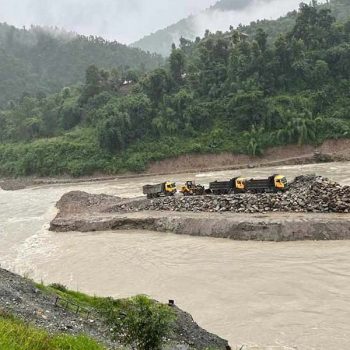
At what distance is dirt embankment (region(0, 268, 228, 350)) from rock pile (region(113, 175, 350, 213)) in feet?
42.9

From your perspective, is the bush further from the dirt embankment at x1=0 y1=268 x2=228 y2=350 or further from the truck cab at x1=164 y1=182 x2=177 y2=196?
the truck cab at x1=164 y1=182 x2=177 y2=196

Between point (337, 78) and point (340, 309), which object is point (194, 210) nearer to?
point (340, 309)

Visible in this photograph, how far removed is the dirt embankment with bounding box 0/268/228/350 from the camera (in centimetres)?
869

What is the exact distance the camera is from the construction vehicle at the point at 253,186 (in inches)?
1023

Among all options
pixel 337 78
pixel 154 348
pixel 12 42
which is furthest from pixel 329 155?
pixel 12 42

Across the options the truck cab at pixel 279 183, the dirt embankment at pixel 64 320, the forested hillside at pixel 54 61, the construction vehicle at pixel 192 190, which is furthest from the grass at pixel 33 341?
the forested hillside at pixel 54 61

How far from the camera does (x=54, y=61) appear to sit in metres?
172

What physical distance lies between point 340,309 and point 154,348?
23.7 feet

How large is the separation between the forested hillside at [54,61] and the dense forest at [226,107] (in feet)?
251

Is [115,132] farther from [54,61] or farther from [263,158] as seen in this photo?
[54,61]

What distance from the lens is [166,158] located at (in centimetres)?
6297

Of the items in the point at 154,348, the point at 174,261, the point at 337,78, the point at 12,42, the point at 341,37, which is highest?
the point at 12,42

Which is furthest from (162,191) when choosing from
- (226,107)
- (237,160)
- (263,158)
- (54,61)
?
(54,61)

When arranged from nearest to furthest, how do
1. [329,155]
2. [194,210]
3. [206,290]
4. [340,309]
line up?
1. [340,309]
2. [206,290]
3. [194,210]
4. [329,155]
